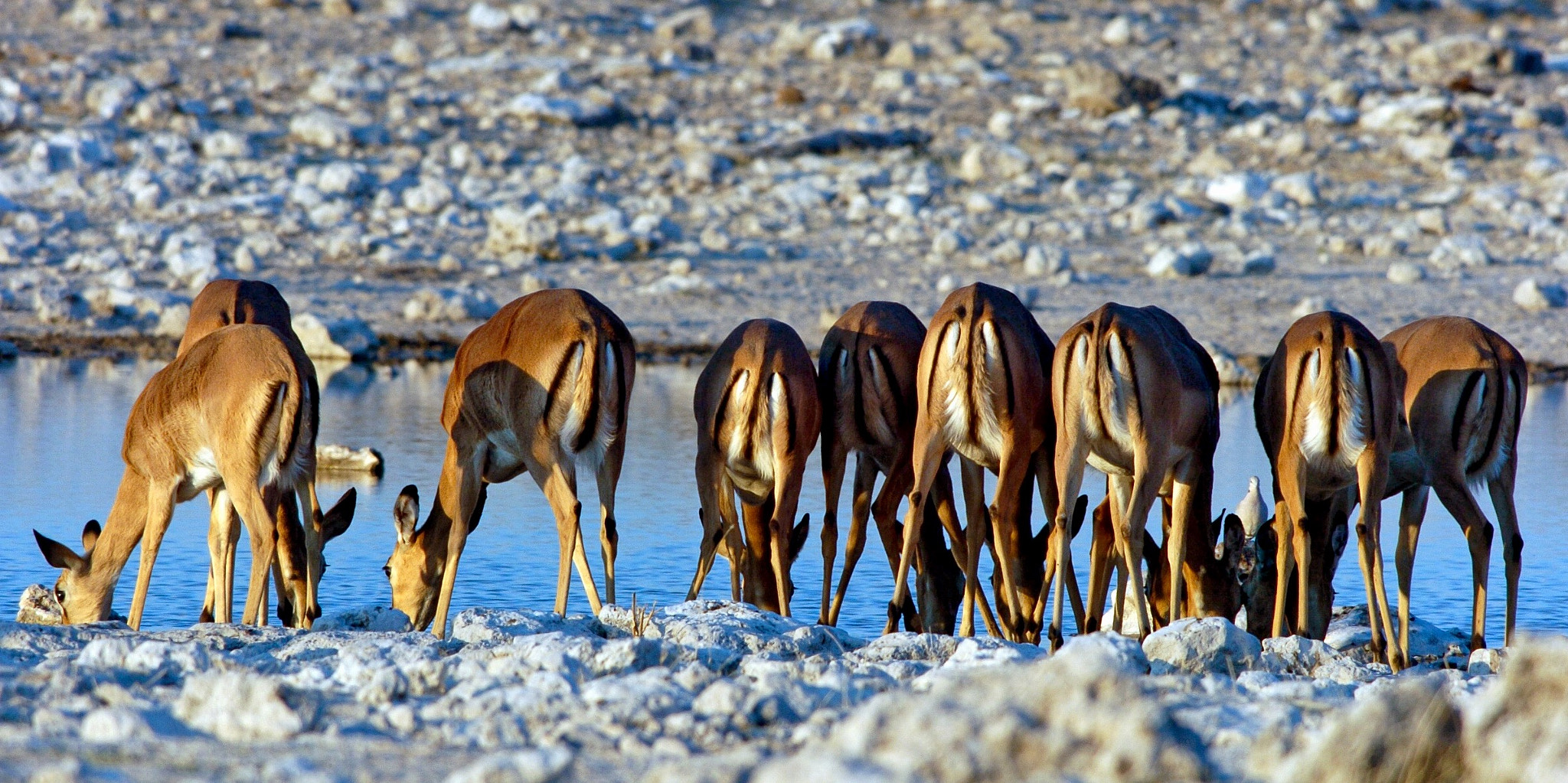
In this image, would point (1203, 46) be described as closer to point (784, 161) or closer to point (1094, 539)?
point (784, 161)

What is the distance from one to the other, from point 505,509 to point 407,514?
2873mm

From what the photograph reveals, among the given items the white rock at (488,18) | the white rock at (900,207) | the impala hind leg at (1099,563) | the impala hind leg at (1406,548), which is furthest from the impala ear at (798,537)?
the white rock at (488,18)

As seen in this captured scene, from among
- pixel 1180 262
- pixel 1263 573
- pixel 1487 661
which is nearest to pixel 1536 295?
pixel 1180 262

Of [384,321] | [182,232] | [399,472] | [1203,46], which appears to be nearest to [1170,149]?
[1203,46]

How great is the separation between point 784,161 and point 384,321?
636 centimetres

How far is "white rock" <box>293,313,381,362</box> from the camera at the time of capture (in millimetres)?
15578

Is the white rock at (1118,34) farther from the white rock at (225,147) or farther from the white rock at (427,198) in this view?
the white rock at (225,147)

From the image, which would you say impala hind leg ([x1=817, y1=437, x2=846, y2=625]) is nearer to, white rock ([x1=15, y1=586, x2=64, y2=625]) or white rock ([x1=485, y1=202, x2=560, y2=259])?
white rock ([x1=15, y1=586, x2=64, y2=625])

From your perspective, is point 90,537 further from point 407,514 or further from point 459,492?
point 459,492

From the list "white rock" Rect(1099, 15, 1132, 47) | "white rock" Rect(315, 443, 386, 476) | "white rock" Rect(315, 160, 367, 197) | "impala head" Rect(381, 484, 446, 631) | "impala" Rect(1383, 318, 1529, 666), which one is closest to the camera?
"impala" Rect(1383, 318, 1529, 666)

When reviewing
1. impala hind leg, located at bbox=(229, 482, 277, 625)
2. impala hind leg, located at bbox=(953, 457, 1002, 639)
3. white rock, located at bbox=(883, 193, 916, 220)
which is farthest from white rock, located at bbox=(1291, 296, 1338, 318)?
impala hind leg, located at bbox=(229, 482, 277, 625)

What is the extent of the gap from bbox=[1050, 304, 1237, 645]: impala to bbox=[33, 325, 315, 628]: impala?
320 cm

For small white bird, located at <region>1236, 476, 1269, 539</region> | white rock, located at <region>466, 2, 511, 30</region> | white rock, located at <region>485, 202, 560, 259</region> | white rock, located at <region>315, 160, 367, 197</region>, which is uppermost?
white rock, located at <region>466, 2, 511, 30</region>

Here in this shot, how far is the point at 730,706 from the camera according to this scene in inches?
167
